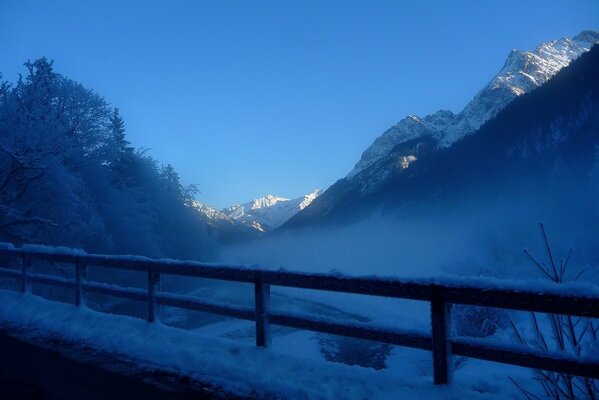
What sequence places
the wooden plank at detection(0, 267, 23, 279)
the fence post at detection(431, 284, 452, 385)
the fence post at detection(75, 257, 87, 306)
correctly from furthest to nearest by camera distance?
the wooden plank at detection(0, 267, 23, 279) → the fence post at detection(75, 257, 87, 306) → the fence post at detection(431, 284, 452, 385)

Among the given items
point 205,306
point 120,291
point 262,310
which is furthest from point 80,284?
point 262,310

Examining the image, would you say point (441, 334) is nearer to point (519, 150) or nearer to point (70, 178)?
point (70, 178)

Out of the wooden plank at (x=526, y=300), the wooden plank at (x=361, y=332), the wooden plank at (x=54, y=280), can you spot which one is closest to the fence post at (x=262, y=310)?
the wooden plank at (x=361, y=332)

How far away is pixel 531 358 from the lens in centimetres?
395

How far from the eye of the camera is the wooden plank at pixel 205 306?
6027 millimetres

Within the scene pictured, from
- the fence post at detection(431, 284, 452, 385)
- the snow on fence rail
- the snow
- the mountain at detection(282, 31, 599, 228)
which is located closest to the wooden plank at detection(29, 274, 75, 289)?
the snow

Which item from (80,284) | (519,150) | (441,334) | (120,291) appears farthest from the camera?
(519,150)

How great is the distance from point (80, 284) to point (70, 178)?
14638 mm

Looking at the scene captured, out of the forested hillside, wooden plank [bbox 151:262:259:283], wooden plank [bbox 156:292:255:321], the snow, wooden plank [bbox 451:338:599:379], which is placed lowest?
the snow

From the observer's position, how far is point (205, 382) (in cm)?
497

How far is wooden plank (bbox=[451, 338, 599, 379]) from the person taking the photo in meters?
3.66

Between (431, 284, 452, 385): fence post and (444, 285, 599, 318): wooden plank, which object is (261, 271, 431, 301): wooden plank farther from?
(444, 285, 599, 318): wooden plank

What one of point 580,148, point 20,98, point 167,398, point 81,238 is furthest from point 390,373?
point 580,148

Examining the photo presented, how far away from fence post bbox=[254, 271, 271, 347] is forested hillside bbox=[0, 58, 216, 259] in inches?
657
